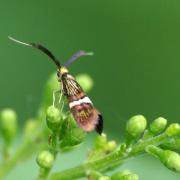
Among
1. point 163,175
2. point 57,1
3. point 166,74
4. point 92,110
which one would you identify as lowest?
point 163,175

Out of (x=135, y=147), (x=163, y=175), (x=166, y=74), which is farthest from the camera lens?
(x=166, y=74)

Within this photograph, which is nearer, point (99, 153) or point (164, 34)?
point (99, 153)

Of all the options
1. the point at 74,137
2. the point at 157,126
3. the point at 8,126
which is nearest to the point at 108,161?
the point at 74,137

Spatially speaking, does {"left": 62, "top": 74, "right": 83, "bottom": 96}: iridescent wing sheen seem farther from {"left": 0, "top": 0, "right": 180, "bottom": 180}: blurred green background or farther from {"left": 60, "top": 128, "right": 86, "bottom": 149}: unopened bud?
{"left": 0, "top": 0, "right": 180, "bottom": 180}: blurred green background

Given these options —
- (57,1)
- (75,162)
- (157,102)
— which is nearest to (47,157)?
(75,162)

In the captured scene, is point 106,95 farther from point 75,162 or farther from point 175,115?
point 75,162

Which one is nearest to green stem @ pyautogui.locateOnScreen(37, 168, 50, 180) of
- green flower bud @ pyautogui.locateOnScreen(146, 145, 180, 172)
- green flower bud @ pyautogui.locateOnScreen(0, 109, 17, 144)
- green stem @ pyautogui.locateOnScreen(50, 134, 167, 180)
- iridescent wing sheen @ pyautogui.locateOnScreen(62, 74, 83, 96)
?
green stem @ pyautogui.locateOnScreen(50, 134, 167, 180)

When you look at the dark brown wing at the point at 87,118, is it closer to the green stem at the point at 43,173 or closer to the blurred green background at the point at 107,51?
the green stem at the point at 43,173

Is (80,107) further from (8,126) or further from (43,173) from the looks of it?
(8,126)
